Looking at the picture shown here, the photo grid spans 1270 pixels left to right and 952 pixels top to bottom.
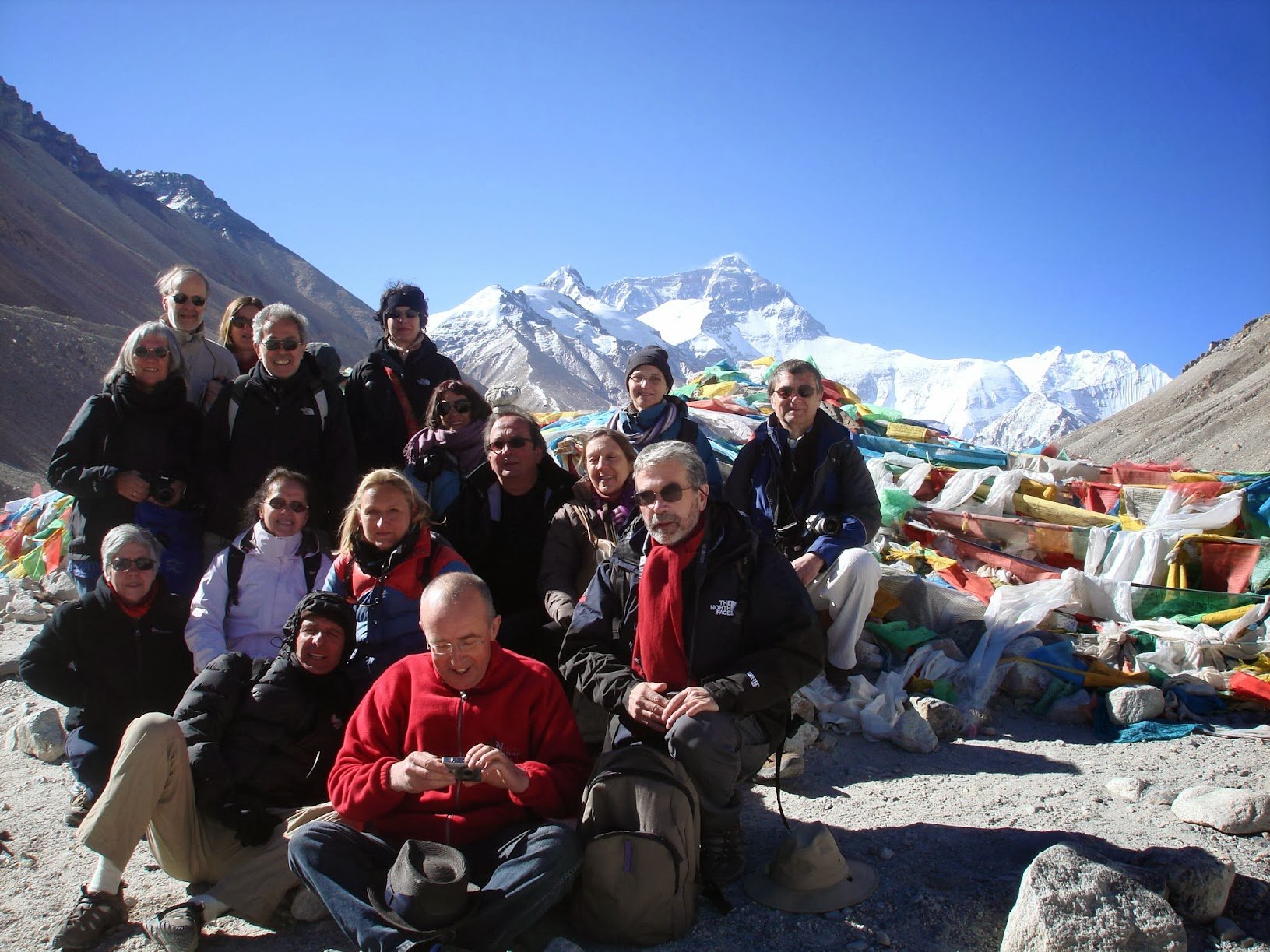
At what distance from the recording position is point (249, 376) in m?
4.63

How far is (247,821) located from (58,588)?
6.43 m

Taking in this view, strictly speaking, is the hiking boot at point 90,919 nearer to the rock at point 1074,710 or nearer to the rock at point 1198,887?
the rock at point 1198,887

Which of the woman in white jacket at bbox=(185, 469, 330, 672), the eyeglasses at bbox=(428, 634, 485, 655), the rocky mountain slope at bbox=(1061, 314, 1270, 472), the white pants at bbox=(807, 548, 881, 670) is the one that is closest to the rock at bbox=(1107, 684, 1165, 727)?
the white pants at bbox=(807, 548, 881, 670)

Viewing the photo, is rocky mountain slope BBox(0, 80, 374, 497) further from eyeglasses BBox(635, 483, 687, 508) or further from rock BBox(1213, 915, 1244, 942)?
rock BBox(1213, 915, 1244, 942)

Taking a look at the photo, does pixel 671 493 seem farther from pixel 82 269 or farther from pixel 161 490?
pixel 82 269

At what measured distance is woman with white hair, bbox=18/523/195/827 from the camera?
367 cm

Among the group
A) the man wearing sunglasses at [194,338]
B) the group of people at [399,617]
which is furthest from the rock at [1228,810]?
the man wearing sunglasses at [194,338]

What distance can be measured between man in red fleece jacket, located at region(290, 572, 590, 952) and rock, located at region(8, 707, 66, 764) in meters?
2.86

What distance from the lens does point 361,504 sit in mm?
3846

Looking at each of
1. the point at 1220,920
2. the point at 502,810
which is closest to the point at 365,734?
the point at 502,810

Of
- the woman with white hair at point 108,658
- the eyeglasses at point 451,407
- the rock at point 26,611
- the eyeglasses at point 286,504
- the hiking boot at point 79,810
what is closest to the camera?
the woman with white hair at point 108,658

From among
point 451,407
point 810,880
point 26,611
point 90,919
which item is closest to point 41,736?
point 90,919

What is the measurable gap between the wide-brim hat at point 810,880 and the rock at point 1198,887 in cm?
95

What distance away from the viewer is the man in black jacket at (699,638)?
3070 millimetres
